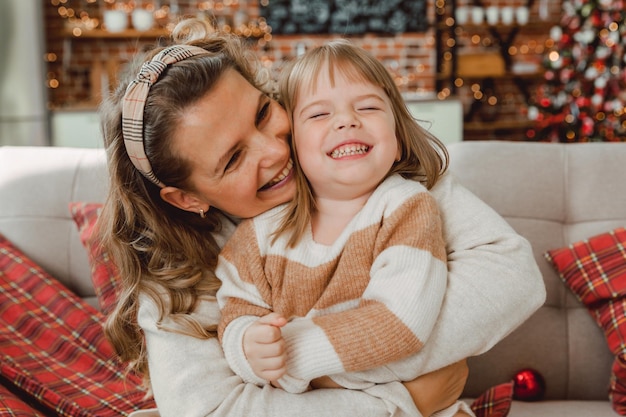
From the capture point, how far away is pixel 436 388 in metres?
1.23

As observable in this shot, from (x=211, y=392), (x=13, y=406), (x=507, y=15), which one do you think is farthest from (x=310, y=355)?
(x=507, y=15)

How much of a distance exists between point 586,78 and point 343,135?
4.74 meters

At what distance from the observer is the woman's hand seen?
1214mm

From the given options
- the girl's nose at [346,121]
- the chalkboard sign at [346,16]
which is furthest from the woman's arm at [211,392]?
the chalkboard sign at [346,16]

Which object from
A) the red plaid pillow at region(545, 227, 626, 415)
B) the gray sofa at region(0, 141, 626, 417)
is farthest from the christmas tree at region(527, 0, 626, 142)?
the red plaid pillow at region(545, 227, 626, 415)

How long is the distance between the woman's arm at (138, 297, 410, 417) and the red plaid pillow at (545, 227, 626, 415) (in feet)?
2.32

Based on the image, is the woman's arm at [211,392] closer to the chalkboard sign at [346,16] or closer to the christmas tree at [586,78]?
the christmas tree at [586,78]

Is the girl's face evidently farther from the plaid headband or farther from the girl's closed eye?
the plaid headband

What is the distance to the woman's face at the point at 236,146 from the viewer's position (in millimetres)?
1256

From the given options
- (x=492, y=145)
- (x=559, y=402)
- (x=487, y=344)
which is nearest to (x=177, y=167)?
(x=487, y=344)

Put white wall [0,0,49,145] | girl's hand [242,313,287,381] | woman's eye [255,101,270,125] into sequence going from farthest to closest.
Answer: white wall [0,0,49,145], woman's eye [255,101,270,125], girl's hand [242,313,287,381]

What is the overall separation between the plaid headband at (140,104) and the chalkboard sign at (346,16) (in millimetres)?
4920

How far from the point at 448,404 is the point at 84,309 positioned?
106 centimetres

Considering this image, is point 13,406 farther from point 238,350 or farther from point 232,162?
point 232,162
